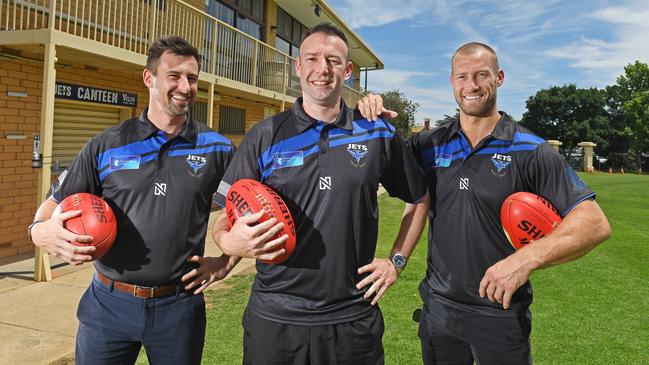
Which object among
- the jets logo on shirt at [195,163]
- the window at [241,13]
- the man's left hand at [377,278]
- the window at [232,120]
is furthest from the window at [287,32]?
the man's left hand at [377,278]

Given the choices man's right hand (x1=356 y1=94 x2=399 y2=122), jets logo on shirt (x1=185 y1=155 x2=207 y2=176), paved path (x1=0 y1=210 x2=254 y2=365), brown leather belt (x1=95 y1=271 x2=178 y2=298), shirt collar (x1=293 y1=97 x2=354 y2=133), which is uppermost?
man's right hand (x1=356 y1=94 x2=399 y2=122)

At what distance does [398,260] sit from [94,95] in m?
8.06

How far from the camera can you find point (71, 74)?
8.32m

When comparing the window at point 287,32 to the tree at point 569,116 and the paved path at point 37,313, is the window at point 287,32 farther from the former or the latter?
the tree at point 569,116

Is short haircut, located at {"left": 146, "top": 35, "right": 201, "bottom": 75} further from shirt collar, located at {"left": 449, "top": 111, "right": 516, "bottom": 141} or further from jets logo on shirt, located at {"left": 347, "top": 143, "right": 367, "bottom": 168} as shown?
shirt collar, located at {"left": 449, "top": 111, "right": 516, "bottom": 141}

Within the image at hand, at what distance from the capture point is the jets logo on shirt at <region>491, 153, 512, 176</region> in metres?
2.73

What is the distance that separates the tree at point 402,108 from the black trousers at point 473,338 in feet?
106

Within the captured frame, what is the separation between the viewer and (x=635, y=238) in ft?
35.6

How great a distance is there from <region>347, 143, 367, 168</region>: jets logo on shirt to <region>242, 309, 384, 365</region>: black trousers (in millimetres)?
814

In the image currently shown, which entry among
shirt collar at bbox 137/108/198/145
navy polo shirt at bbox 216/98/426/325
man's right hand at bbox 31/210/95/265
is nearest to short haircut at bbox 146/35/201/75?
shirt collar at bbox 137/108/198/145

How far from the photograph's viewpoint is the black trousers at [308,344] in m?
2.34

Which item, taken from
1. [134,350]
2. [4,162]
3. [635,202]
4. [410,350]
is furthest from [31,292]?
[635,202]

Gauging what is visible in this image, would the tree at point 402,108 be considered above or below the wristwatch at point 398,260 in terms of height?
above

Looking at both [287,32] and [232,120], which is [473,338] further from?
[287,32]
